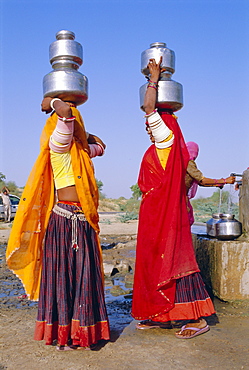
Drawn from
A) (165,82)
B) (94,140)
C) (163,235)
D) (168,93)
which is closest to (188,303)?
(163,235)

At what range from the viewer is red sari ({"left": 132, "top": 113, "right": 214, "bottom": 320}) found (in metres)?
3.68

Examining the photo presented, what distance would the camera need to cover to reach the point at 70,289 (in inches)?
131

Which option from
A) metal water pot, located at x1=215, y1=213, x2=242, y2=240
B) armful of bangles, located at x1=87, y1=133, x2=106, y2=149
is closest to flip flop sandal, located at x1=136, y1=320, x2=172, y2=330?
metal water pot, located at x1=215, y1=213, x2=242, y2=240

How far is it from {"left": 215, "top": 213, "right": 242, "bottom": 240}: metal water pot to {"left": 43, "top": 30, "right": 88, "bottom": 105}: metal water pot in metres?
2.33

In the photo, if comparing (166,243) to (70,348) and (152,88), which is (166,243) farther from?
(152,88)

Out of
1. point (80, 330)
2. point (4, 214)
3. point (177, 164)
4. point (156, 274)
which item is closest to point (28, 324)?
point (80, 330)

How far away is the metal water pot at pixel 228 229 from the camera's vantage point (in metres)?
4.82

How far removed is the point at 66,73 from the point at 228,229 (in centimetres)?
268

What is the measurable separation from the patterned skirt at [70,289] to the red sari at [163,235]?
58 cm

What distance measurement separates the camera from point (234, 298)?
4.64m

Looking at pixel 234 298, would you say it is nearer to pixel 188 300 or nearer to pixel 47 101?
pixel 188 300

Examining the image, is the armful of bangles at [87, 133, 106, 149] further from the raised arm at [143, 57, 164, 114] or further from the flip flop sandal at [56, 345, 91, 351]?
the flip flop sandal at [56, 345, 91, 351]

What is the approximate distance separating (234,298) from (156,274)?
1.36 meters

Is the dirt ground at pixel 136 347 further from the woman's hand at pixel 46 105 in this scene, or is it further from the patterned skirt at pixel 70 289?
the woman's hand at pixel 46 105
